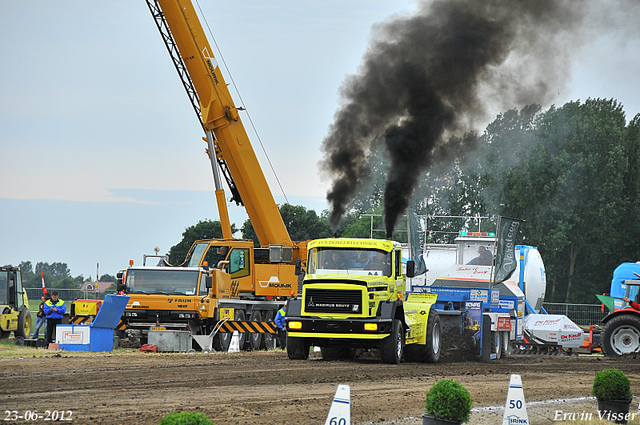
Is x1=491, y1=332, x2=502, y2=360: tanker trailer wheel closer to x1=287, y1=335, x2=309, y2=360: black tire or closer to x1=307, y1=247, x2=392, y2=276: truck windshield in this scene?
x1=307, y1=247, x2=392, y2=276: truck windshield

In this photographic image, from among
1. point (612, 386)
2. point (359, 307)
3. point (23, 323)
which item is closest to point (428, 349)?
point (359, 307)

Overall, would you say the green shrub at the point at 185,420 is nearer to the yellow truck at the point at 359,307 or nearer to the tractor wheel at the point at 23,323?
the yellow truck at the point at 359,307

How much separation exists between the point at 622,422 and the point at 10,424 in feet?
24.6

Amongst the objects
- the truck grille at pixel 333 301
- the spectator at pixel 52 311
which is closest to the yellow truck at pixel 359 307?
the truck grille at pixel 333 301

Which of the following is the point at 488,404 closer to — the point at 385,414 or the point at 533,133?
the point at 385,414

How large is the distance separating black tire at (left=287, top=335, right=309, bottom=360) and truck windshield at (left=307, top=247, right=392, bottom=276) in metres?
1.56

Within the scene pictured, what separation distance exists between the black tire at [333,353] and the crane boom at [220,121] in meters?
6.74

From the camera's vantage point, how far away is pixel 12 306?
86.9 ft

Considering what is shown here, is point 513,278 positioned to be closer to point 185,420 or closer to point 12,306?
point 12,306

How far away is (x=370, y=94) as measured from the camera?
1061 inches

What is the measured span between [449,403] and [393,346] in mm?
9171

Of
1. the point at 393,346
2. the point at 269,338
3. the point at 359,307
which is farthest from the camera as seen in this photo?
the point at 269,338

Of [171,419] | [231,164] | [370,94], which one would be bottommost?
[171,419]

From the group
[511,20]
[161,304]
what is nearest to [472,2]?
[511,20]
